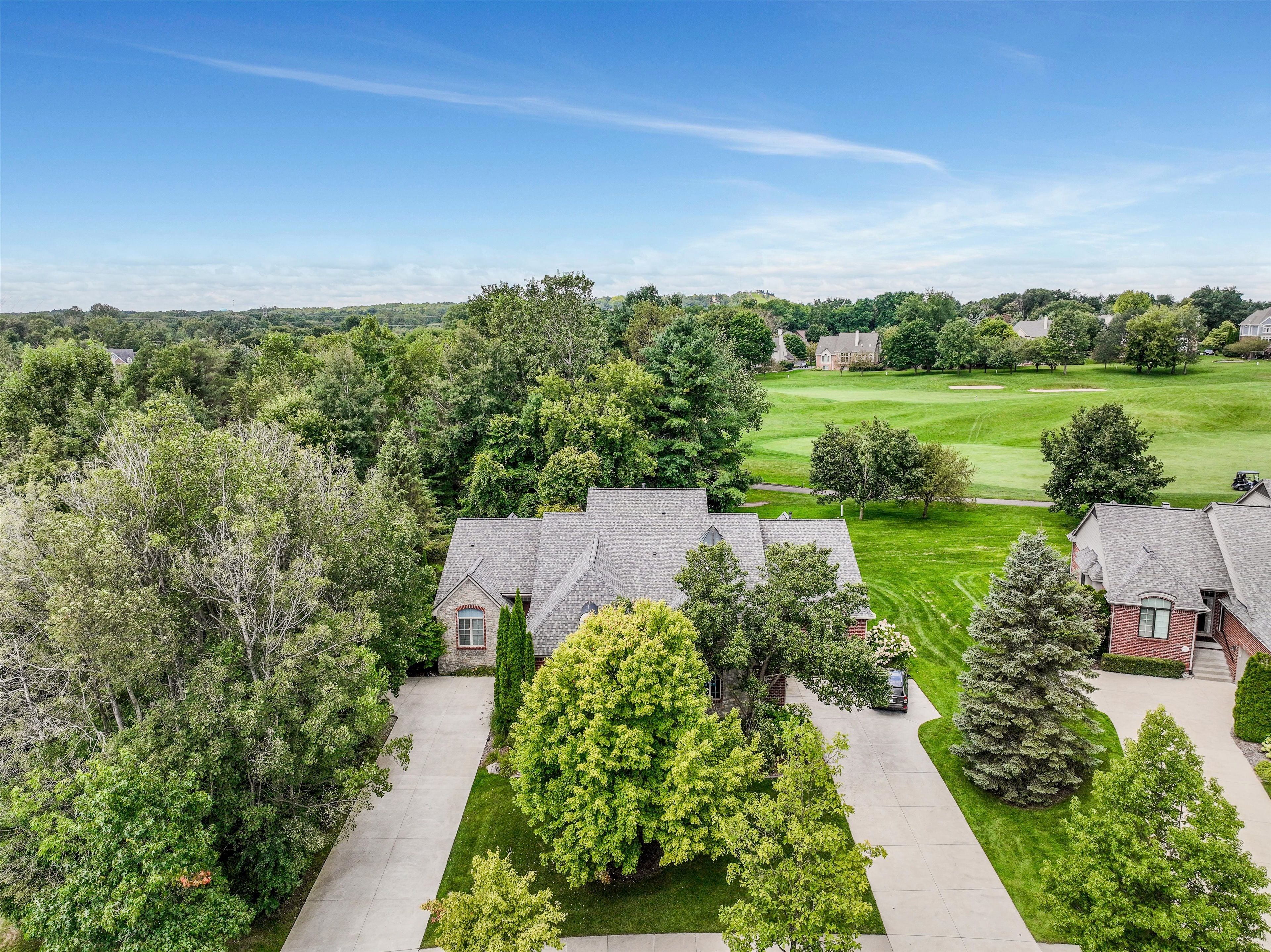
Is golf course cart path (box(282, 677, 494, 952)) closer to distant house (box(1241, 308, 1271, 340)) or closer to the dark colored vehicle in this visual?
the dark colored vehicle

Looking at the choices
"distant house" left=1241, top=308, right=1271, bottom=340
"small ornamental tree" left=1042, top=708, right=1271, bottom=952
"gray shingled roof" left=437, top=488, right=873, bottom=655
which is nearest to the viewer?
"small ornamental tree" left=1042, top=708, right=1271, bottom=952

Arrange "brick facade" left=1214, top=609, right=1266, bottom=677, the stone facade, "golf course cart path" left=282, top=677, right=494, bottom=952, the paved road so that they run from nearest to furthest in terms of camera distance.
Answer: "golf course cart path" left=282, top=677, right=494, bottom=952, "brick facade" left=1214, top=609, right=1266, bottom=677, the stone facade, the paved road

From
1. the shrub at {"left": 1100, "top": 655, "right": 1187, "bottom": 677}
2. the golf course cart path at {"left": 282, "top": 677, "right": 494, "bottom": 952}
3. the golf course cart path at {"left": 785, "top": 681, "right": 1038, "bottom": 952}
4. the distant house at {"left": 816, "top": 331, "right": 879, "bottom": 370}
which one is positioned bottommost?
the golf course cart path at {"left": 282, "top": 677, "right": 494, "bottom": 952}

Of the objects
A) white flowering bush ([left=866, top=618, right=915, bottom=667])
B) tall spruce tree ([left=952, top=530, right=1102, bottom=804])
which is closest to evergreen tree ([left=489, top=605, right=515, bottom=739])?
white flowering bush ([left=866, top=618, right=915, bottom=667])

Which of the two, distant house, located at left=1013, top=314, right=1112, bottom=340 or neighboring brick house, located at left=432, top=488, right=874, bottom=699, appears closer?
neighboring brick house, located at left=432, top=488, right=874, bottom=699

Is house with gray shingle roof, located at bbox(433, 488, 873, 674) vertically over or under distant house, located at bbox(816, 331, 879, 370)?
under

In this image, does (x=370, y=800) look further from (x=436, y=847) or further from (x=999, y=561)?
(x=999, y=561)

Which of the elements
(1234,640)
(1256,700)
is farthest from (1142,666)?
(1256,700)

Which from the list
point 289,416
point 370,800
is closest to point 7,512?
point 370,800
